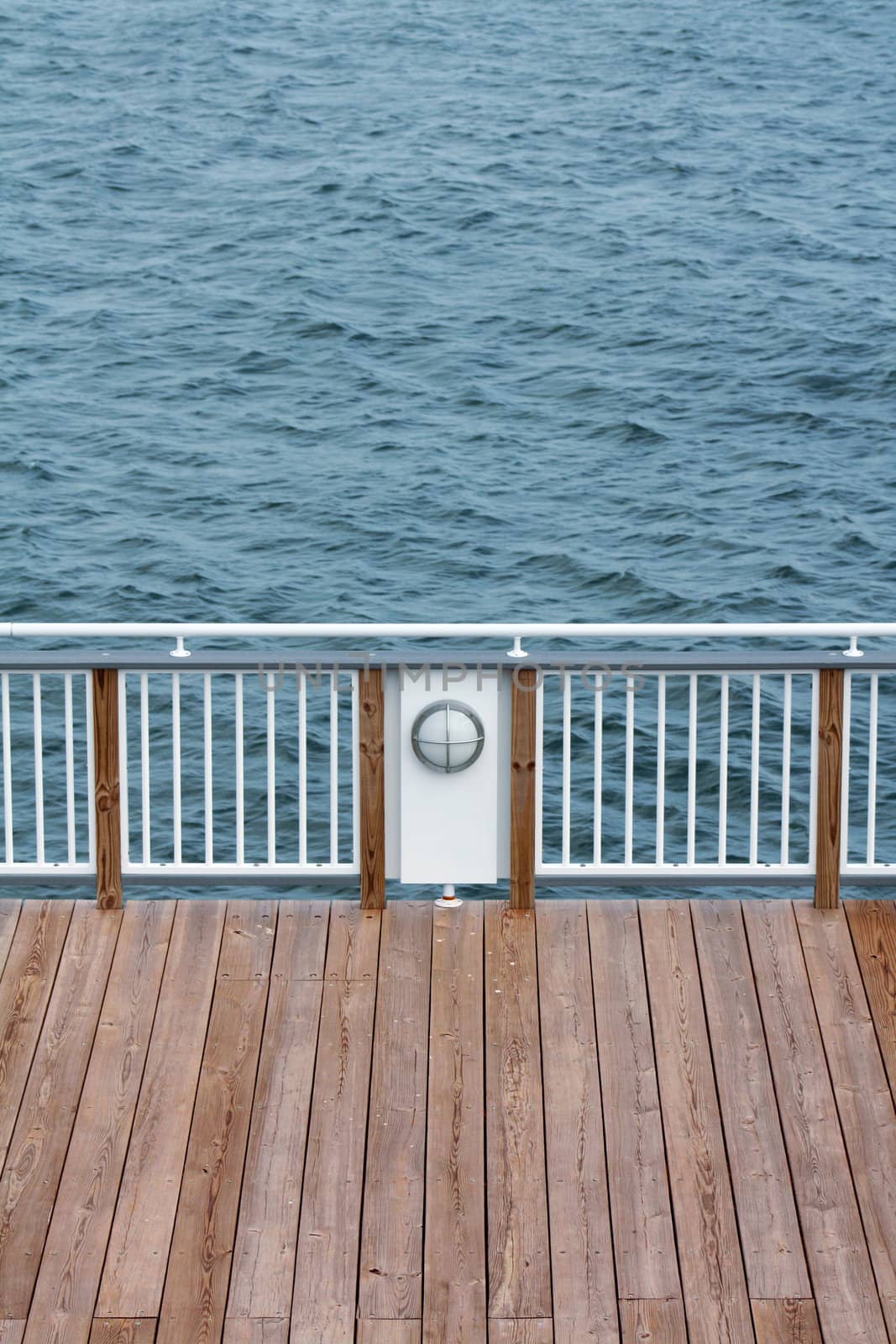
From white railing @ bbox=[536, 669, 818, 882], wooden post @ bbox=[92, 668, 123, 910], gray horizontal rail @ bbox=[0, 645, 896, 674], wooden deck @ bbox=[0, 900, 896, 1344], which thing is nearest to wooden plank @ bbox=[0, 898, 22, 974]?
wooden deck @ bbox=[0, 900, 896, 1344]

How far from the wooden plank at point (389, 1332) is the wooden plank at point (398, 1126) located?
0.06 ft

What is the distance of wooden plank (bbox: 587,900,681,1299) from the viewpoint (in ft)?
11.8

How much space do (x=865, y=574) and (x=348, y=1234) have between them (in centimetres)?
1162

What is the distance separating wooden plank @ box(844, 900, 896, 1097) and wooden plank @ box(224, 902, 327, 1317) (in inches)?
60.9

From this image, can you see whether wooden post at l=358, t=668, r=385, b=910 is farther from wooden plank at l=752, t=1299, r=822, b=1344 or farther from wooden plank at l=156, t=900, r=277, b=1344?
wooden plank at l=752, t=1299, r=822, b=1344

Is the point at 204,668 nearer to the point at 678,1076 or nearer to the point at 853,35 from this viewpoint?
the point at 678,1076

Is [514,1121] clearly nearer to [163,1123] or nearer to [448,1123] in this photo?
[448,1123]

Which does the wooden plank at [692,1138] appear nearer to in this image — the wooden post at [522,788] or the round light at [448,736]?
the wooden post at [522,788]

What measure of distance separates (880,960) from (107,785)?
94.0 inches

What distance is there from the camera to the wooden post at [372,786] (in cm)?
489

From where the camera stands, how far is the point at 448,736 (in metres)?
4.87

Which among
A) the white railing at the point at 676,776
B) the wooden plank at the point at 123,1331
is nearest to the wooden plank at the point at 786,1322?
the wooden plank at the point at 123,1331

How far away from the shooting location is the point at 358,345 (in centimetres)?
2036

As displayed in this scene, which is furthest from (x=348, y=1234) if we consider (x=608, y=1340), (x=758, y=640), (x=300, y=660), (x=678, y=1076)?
(x=758, y=640)
